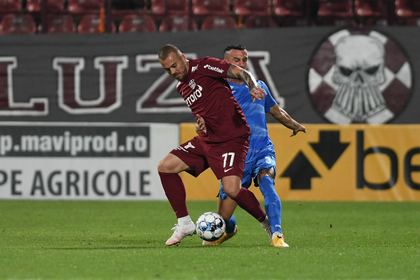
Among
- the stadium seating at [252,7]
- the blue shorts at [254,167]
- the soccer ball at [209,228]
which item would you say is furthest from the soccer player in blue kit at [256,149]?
the stadium seating at [252,7]

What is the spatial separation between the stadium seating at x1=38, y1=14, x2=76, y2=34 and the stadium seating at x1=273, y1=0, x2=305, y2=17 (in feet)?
12.1

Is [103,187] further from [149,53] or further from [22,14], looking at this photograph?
[22,14]

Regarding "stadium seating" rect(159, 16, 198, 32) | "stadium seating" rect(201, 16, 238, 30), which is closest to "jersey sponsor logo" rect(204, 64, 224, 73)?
"stadium seating" rect(159, 16, 198, 32)

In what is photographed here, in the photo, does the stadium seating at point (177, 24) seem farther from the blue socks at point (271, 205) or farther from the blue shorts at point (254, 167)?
the blue socks at point (271, 205)

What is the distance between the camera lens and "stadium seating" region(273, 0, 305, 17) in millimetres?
12742

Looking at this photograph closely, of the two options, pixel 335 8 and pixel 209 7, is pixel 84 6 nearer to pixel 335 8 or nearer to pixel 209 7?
pixel 209 7

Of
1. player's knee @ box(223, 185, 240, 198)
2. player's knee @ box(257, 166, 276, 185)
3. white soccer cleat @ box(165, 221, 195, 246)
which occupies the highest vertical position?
player's knee @ box(257, 166, 276, 185)

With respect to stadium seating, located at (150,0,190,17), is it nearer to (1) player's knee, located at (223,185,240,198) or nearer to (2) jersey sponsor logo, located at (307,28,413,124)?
(2) jersey sponsor logo, located at (307,28,413,124)

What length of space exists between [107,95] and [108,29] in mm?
1321

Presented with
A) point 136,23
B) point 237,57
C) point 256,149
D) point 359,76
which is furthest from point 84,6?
point 256,149

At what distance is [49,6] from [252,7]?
3.69m

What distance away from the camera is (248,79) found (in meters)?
5.36

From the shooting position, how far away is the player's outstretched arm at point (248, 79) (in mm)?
5189

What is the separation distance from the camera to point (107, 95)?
11789mm
